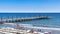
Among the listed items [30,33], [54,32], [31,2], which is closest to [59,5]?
[31,2]

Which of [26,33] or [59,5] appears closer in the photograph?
[26,33]

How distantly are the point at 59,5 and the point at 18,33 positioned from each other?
360cm

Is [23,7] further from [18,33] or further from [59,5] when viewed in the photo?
[18,33]

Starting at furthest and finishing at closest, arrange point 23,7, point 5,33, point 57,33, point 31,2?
point 23,7
point 31,2
point 57,33
point 5,33

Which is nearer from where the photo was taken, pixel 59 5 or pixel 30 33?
pixel 30 33

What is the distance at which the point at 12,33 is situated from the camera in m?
1.86

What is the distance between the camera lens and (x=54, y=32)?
2299 mm

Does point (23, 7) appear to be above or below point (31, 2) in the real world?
below

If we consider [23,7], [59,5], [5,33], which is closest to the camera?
[5,33]

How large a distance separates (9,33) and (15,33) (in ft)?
0.33

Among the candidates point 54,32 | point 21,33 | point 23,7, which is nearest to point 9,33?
point 21,33

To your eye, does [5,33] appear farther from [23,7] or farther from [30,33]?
[23,7]

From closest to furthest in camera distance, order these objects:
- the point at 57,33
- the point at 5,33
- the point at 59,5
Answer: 1. the point at 5,33
2. the point at 57,33
3. the point at 59,5

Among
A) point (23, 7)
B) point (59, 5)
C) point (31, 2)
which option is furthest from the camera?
point (23, 7)
